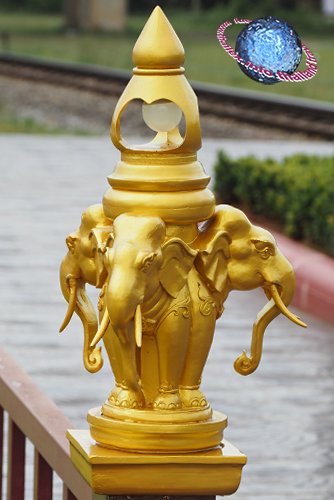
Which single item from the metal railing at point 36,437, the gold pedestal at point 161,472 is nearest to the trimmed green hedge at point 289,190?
the metal railing at point 36,437

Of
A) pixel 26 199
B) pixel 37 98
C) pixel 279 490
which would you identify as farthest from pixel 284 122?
pixel 279 490

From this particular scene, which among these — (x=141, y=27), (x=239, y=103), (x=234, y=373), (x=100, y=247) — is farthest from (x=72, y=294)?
(x=141, y=27)

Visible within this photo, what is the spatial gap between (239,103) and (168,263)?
15700 mm

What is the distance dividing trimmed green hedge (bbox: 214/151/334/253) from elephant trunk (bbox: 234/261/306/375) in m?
5.64

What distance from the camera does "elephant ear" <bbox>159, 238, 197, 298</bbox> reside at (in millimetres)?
1104

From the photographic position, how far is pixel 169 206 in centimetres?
112

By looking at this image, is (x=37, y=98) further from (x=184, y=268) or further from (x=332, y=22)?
(x=332, y=22)

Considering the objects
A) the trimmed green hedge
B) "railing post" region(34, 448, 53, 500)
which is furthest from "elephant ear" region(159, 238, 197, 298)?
the trimmed green hedge

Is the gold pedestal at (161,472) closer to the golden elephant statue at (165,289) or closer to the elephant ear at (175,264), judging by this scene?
the golden elephant statue at (165,289)

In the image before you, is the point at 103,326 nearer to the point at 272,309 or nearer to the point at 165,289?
the point at 165,289

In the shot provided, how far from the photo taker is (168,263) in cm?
111

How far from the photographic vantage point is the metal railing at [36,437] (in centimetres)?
146

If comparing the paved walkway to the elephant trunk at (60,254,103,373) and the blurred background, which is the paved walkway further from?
the blurred background

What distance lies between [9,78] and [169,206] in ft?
66.5
